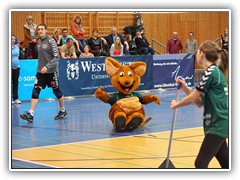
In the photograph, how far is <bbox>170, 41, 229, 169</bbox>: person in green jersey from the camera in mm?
7211

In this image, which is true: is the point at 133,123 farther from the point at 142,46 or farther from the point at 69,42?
the point at 142,46

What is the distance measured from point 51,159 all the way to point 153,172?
276 cm

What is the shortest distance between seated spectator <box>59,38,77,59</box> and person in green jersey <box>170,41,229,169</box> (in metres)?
13.1

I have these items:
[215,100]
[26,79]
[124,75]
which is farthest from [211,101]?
[26,79]

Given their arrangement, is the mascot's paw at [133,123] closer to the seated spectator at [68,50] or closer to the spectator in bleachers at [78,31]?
the seated spectator at [68,50]

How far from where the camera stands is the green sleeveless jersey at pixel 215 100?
7219 mm

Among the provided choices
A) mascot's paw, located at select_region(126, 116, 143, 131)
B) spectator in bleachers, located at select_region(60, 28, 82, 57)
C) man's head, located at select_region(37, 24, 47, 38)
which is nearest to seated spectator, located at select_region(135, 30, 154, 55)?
spectator in bleachers, located at select_region(60, 28, 82, 57)

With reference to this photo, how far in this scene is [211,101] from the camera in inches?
288

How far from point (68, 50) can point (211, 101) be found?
532 inches

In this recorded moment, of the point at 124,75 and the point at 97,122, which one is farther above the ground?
the point at 124,75

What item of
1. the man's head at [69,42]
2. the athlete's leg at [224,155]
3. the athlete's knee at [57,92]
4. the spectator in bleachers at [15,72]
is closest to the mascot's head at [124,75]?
the athlete's knee at [57,92]

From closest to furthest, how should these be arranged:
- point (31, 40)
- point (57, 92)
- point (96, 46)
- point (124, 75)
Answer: point (124, 75)
point (57, 92)
point (31, 40)
point (96, 46)

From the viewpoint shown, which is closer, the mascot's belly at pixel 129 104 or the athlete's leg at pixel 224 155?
the athlete's leg at pixel 224 155

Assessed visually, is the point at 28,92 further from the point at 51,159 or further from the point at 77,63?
the point at 51,159
